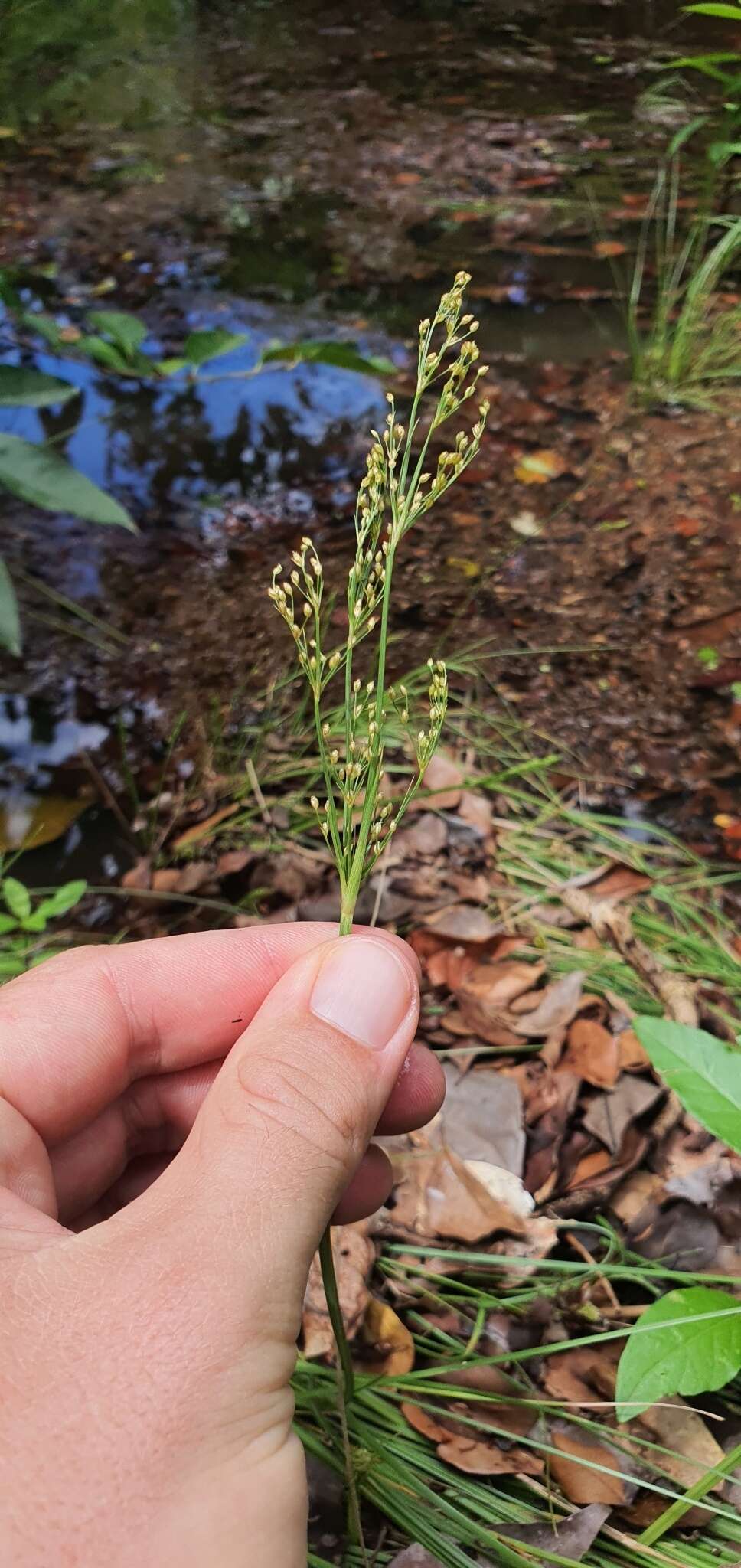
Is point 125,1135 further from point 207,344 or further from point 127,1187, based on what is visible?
point 207,344

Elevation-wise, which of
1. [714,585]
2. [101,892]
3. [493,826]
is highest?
[714,585]

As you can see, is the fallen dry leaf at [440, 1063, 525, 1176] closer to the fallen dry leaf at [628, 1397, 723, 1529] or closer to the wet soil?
the fallen dry leaf at [628, 1397, 723, 1529]

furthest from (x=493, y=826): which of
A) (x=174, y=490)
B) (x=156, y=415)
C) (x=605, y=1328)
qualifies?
(x=156, y=415)

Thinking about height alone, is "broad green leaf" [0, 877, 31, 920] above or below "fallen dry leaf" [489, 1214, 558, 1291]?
above

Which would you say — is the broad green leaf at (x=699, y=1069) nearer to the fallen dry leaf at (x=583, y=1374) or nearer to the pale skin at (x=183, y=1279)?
the pale skin at (x=183, y=1279)

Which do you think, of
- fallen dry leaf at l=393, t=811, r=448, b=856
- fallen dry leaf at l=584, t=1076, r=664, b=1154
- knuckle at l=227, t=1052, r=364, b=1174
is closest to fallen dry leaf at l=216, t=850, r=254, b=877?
fallen dry leaf at l=393, t=811, r=448, b=856

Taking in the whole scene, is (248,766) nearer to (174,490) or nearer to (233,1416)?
(174,490)
